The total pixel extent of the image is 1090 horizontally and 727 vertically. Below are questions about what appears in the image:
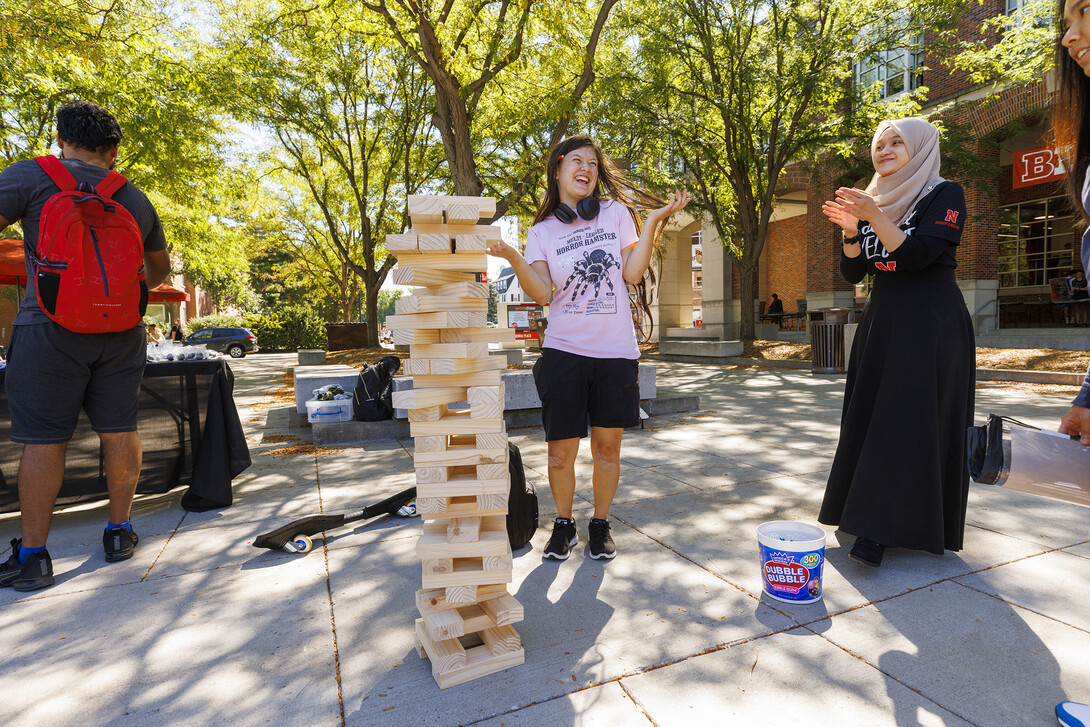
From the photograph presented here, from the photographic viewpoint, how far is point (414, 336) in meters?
2.10

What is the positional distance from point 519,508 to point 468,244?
1.59m

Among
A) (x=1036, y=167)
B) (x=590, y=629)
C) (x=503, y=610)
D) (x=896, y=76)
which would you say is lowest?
(x=590, y=629)

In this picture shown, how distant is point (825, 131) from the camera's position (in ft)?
46.4

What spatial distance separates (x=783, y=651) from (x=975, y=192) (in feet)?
64.5

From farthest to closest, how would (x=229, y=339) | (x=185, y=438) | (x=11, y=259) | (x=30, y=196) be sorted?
1. (x=229, y=339)
2. (x=11, y=259)
3. (x=185, y=438)
4. (x=30, y=196)

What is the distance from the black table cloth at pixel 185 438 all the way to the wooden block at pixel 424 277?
8.96 feet

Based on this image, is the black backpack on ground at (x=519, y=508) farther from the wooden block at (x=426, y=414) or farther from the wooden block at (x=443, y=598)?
the wooden block at (x=426, y=414)

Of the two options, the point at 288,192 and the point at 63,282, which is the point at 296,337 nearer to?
the point at 288,192

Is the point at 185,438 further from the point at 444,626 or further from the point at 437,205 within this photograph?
the point at 437,205

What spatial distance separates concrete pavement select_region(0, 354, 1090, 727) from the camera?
1.88 meters

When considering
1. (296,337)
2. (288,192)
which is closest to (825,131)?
(288,192)

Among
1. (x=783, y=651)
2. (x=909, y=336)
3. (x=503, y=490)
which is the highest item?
(x=909, y=336)

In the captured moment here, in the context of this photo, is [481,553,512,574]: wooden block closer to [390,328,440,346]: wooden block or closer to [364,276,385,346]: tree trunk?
[390,328,440,346]: wooden block

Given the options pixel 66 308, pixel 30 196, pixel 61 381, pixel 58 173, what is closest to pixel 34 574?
pixel 61 381
